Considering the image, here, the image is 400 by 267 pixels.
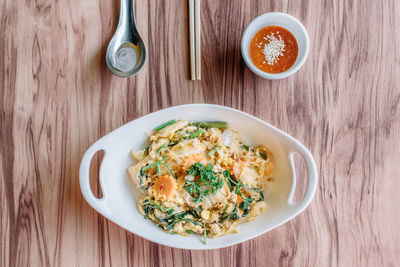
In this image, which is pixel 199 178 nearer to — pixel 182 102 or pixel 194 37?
pixel 182 102

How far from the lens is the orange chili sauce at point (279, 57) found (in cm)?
137

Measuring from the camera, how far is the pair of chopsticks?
55.5 inches

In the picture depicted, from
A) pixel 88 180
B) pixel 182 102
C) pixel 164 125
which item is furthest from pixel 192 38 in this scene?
pixel 88 180

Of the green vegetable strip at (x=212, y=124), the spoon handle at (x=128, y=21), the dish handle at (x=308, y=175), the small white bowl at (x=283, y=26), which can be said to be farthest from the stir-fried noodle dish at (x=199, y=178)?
the spoon handle at (x=128, y=21)

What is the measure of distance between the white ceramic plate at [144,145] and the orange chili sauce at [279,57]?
0.22m

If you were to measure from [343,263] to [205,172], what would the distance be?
747mm

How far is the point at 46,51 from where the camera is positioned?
4.78 feet

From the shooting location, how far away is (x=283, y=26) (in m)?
1.41

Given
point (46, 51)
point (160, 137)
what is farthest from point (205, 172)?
point (46, 51)

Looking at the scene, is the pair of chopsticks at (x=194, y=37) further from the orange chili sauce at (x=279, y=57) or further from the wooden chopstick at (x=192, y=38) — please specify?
the orange chili sauce at (x=279, y=57)

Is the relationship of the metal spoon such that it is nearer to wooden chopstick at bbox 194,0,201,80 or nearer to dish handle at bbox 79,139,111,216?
wooden chopstick at bbox 194,0,201,80

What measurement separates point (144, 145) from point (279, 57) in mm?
660

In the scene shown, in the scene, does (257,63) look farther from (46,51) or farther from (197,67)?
(46,51)

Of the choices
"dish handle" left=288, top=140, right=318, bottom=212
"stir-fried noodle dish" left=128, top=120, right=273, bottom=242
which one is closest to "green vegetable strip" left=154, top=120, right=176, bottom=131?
"stir-fried noodle dish" left=128, top=120, right=273, bottom=242
